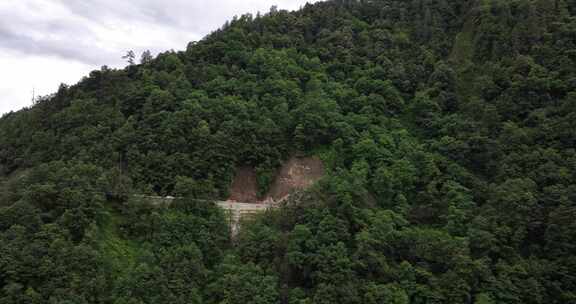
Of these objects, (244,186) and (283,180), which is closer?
(244,186)

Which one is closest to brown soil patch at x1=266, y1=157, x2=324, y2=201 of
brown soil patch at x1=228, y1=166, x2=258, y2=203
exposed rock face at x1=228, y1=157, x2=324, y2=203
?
exposed rock face at x1=228, y1=157, x2=324, y2=203

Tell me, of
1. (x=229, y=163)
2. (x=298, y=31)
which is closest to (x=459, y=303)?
(x=229, y=163)

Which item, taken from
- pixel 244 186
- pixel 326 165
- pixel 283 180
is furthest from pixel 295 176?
pixel 244 186

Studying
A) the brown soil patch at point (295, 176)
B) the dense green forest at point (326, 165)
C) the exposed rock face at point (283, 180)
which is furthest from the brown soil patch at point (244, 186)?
the brown soil patch at point (295, 176)

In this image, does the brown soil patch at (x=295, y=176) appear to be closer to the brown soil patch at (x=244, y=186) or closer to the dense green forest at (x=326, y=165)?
the dense green forest at (x=326, y=165)

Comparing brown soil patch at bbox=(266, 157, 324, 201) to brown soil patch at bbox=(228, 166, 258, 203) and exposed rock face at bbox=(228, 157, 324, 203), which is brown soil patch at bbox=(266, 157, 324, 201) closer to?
exposed rock face at bbox=(228, 157, 324, 203)

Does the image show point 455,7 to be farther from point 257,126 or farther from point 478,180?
point 257,126

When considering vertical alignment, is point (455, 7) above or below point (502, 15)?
above

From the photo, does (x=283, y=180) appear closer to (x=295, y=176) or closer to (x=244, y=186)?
(x=295, y=176)
